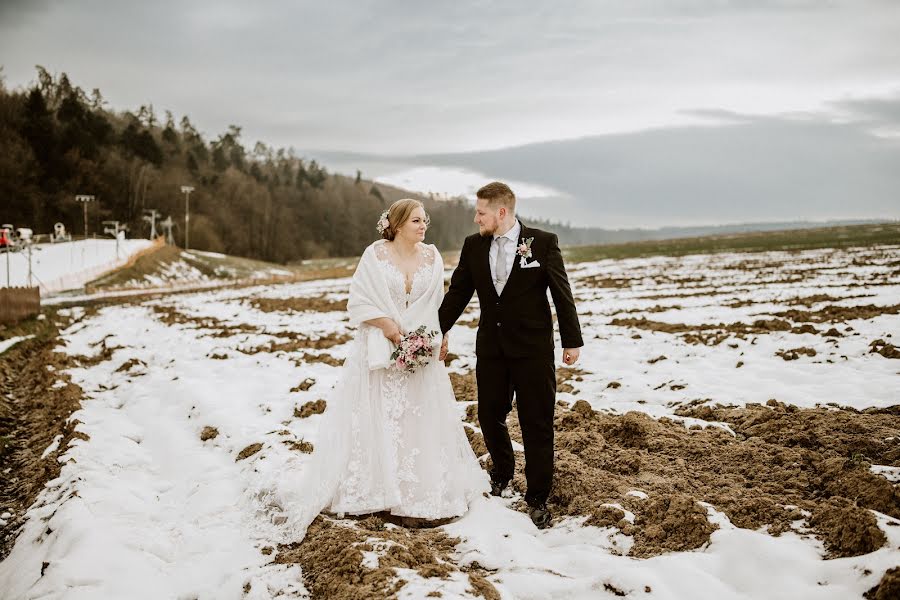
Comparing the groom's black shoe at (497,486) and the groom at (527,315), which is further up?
the groom at (527,315)

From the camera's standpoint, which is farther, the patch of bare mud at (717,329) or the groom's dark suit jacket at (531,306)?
the patch of bare mud at (717,329)

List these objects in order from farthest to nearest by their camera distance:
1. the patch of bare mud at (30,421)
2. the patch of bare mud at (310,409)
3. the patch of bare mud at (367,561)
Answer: the patch of bare mud at (310,409) < the patch of bare mud at (30,421) < the patch of bare mud at (367,561)

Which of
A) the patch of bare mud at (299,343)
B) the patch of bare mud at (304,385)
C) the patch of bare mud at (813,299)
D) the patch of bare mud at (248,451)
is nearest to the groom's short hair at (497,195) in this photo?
the patch of bare mud at (248,451)

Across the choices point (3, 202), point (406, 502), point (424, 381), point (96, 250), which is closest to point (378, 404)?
point (424, 381)

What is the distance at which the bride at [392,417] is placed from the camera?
193 inches

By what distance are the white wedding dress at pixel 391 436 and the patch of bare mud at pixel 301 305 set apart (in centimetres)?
1519

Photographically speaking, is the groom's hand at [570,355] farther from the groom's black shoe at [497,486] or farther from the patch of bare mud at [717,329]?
the patch of bare mud at [717,329]

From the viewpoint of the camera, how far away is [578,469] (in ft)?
18.1

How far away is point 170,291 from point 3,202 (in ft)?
152

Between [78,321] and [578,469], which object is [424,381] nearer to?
[578,469]

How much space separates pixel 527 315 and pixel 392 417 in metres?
1.42

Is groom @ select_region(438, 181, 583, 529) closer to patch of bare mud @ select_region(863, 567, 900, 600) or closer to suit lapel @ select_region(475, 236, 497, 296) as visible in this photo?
suit lapel @ select_region(475, 236, 497, 296)

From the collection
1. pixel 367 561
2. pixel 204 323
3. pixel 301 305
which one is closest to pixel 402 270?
pixel 367 561

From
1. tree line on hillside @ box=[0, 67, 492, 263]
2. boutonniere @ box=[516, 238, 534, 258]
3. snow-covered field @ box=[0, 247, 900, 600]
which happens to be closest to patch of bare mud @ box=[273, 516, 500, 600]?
snow-covered field @ box=[0, 247, 900, 600]
